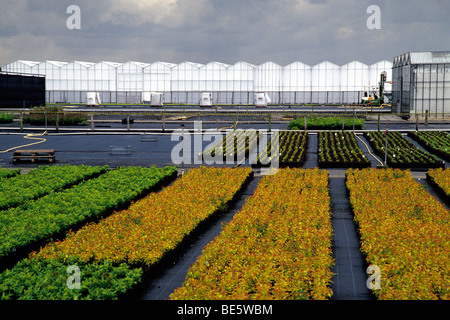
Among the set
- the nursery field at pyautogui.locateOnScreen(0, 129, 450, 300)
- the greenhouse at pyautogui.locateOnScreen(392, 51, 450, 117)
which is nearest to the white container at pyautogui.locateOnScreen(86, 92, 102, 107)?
the greenhouse at pyautogui.locateOnScreen(392, 51, 450, 117)

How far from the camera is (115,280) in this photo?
1165 cm

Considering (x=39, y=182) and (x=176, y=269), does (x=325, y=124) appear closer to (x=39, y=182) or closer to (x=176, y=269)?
(x=39, y=182)

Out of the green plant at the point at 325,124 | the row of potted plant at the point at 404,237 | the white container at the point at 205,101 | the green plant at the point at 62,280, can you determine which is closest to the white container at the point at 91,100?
the white container at the point at 205,101

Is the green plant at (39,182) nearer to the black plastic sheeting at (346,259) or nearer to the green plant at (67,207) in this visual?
the green plant at (67,207)

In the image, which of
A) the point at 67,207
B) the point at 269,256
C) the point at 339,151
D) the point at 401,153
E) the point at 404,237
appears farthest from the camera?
the point at 339,151

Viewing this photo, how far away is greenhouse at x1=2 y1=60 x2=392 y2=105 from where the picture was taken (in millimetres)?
98688

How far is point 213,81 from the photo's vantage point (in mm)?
99938

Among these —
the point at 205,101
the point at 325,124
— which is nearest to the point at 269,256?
the point at 325,124

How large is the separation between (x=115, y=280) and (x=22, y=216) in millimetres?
6397

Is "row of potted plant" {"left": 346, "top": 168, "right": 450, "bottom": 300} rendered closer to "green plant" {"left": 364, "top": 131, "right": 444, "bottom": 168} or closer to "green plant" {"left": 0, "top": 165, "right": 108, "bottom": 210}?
"green plant" {"left": 364, "top": 131, "right": 444, "bottom": 168}

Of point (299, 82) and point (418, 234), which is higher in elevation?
point (299, 82)

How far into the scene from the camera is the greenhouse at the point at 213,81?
98688 millimetres

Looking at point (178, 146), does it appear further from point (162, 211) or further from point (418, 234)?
point (418, 234)
